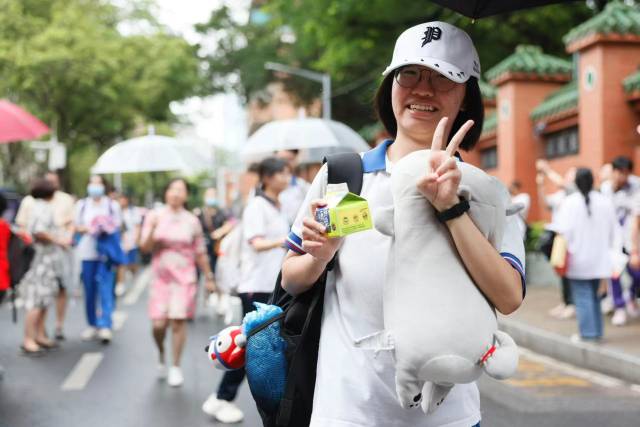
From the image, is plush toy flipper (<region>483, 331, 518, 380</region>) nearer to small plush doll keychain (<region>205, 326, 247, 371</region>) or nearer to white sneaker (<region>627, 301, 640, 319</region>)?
small plush doll keychain (<region>205, 326, 247, 371</region>)

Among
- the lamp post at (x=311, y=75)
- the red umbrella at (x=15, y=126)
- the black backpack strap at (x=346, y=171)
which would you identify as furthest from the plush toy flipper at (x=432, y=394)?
the lamp post at (x=311, y=75)

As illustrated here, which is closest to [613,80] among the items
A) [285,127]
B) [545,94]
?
[545,94]

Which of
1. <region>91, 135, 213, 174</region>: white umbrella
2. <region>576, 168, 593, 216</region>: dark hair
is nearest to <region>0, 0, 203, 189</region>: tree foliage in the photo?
<region>91, 135, 213, 174</region>: white umbrella

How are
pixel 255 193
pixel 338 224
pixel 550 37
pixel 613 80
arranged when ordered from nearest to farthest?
pixel 338 224 → pixel 255 193 → pixel 613 80 → pixel 550 37

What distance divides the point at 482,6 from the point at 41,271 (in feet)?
23.8

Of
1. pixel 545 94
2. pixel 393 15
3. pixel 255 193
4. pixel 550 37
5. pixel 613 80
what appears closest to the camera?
pixel 255 193

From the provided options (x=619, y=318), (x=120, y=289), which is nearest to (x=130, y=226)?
(x=120, y=289)

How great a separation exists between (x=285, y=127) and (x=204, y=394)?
10.3ft

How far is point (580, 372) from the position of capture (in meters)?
7.62

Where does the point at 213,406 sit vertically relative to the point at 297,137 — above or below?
below

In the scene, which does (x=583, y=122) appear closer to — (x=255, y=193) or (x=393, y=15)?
(x=393, y=15)

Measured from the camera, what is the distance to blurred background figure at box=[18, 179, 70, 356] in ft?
28.7

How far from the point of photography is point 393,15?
19.7 meters

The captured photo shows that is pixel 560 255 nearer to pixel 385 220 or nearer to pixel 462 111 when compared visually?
pixel 462 111
